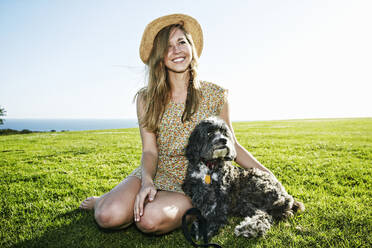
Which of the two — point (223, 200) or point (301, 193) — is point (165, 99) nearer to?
point (223, 200)

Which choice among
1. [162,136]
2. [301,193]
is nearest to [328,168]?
[301,193]

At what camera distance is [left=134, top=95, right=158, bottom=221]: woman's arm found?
2998mm

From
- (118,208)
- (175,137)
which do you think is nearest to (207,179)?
(175,137)

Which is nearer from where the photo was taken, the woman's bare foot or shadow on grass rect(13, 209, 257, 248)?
shadow on grass rect(13, 209, 257, 248)

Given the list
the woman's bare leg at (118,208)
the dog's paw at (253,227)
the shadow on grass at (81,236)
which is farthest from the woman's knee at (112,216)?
the dog's paw at (253,227)

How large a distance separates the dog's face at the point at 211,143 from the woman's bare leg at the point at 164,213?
645 mm

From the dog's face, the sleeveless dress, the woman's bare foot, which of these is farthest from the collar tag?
the woman's bare foot

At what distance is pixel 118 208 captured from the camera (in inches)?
120

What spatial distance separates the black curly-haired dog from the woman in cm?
37

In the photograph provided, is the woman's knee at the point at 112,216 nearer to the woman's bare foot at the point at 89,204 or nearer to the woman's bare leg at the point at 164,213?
the woman's bare leg at the point at 164,213

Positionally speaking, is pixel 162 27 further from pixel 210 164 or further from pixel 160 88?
pixel 210 164

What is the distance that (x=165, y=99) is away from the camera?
3943mm

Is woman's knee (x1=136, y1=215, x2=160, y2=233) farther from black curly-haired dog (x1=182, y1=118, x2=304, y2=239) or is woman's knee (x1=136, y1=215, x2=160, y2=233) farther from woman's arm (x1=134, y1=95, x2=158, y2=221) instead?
black curly-haired dog (x1=182, y1=118, x2=304, y2=239)

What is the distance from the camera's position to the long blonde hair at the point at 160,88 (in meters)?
3.76
